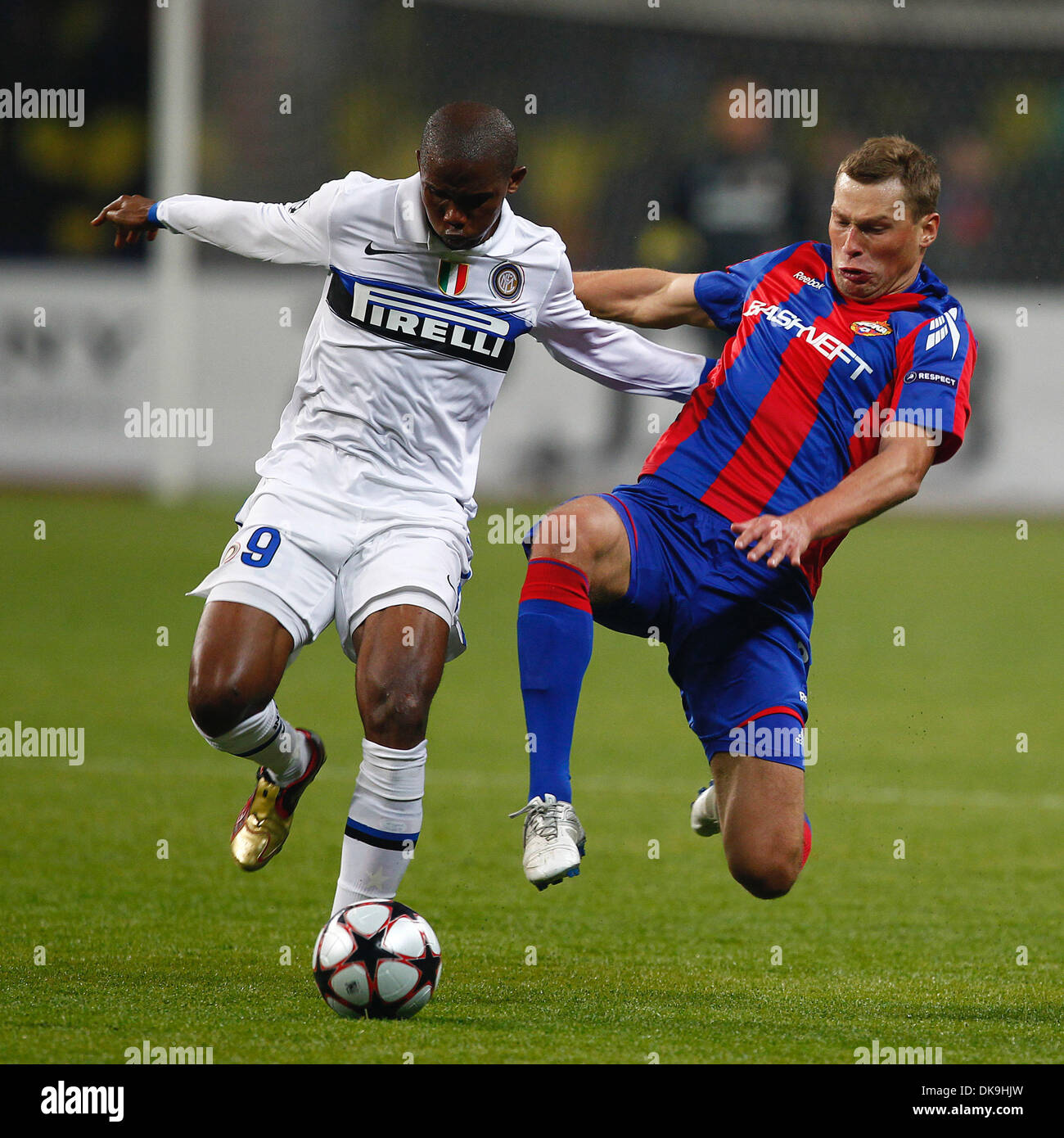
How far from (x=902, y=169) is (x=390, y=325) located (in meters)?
1.55

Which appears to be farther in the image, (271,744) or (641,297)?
(641,297)

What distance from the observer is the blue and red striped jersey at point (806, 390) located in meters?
5.23

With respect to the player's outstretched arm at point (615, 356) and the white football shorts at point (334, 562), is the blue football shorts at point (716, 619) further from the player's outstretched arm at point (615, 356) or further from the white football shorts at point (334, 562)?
the white football shorts at point (334, 562)

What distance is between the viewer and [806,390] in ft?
17.4

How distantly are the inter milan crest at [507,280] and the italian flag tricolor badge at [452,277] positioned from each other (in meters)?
0.08

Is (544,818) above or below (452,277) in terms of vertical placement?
below

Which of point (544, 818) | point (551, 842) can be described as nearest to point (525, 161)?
point (544, 818)

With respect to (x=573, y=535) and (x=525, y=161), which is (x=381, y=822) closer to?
(x=573, y=535)

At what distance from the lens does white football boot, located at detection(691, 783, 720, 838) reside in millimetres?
5824

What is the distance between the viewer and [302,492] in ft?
16.5

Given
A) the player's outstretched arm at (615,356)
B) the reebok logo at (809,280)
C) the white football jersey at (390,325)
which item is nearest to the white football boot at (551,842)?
the white football jersey at (390,325)

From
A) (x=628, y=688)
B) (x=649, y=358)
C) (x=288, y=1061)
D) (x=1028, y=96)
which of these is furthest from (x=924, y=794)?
(x=1028, y=96)

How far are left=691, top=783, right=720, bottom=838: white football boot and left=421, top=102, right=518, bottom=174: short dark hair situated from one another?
7.19 feet

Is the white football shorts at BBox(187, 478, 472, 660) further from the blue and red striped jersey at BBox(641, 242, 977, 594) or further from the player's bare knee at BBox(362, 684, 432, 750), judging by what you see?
the blue and red striped jersey at BBox(641, 242, 977, 594)
